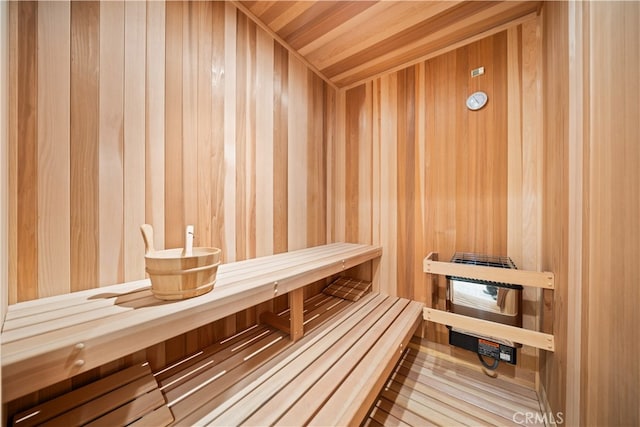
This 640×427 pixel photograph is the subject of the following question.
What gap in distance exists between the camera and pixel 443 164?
1609 mm

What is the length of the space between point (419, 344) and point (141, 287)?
1.80 metres

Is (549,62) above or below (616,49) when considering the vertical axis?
above

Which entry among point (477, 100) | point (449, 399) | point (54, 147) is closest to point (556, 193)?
point (477, 100)

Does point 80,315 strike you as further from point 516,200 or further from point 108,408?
point 516,200

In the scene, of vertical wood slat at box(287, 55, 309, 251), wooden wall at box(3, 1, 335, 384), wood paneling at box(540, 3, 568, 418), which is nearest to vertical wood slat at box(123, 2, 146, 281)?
wooden wall at box(3, 1, 335, 384)

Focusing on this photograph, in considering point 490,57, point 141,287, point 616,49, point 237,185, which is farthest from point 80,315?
point 490,57

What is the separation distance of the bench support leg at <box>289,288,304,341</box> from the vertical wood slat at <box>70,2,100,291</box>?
2.65 feet

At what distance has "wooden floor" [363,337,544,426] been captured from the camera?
1092mm

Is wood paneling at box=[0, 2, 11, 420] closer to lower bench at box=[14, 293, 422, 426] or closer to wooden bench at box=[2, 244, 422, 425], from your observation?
wooden bench at box=[2, 244, 422, 425]

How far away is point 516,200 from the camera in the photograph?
1363 mm

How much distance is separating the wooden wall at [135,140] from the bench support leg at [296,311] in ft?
1.11

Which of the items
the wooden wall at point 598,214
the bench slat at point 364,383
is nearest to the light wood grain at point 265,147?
the bench slat at point 364,383

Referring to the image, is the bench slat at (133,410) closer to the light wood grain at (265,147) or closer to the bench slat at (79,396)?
the bench slat at (79,396)

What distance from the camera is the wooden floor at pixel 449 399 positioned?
43.0 inches
